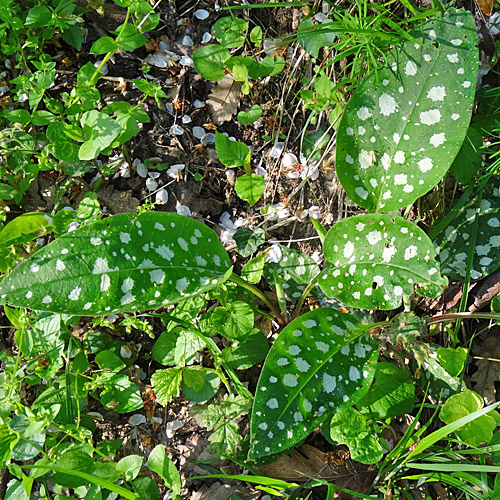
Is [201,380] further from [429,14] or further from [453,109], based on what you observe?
[429,14]

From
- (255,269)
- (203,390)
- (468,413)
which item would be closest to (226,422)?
(203,390)

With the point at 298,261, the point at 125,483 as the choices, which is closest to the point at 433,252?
the point at 298,261

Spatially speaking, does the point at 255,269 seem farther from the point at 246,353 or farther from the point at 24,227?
the point at 24,227

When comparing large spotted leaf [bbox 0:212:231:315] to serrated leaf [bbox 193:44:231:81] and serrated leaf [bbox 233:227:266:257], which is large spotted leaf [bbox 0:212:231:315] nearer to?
serrated leaf [bbox 233:227:266:257]

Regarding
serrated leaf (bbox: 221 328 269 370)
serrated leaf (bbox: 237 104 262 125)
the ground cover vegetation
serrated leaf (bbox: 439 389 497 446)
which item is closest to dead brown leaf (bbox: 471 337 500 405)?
the ground cover vegetation

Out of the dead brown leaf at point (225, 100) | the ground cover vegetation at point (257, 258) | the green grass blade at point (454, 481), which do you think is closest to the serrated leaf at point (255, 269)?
the ground cover vegetation at point (257, 258)
